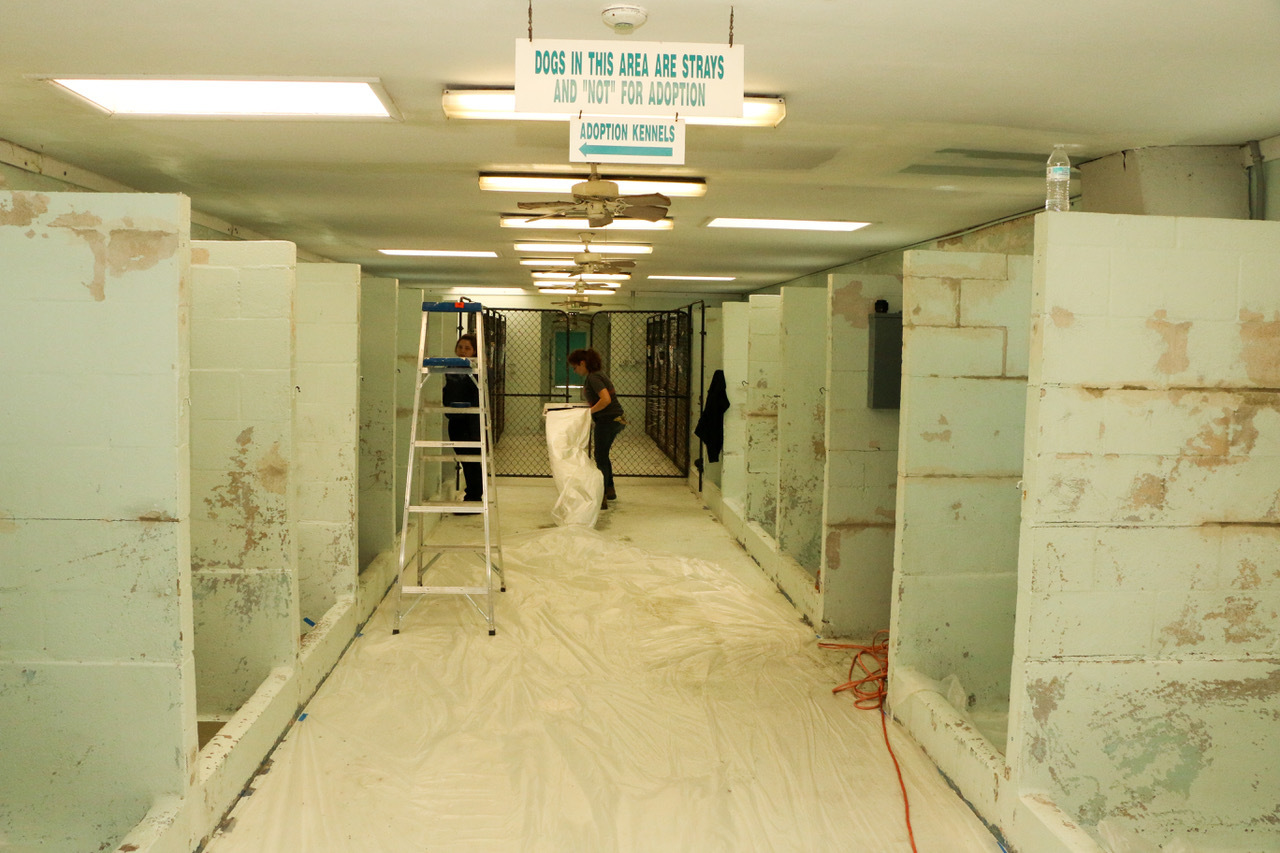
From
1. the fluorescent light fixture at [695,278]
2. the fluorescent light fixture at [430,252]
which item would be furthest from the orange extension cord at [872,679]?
the fluorescent light fixture at [695,278]

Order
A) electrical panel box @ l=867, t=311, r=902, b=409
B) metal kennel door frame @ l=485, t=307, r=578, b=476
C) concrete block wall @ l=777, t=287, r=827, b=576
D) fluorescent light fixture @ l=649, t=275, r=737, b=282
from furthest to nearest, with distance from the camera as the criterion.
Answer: metal kennel door frame @ l=485, t=307, r=578, b=476 → fluorescent light fixture @ l=649, t=275, r=737, b=282 → concrete block wall @ l=777, t=287, r=827, b=576 → electrical panel box @ l=867, t=311, r=902, b=409

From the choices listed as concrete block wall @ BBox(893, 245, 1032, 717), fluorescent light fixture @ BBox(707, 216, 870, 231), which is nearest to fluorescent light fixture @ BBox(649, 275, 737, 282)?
fluorescent light fixture @ BBox(707, 216, 870, 231)

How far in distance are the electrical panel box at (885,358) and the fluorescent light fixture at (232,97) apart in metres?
2.53

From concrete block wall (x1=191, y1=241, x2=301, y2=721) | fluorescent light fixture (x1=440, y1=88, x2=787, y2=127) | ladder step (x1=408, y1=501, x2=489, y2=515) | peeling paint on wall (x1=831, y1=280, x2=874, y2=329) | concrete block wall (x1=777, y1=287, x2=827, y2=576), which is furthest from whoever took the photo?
concrete block wall (x1=777, y1=287, x2=827, y2=576)

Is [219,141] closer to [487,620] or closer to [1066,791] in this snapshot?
[487,620]

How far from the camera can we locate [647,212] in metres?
4.16

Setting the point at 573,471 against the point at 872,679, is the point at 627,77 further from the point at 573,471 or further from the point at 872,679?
the point at 573,471

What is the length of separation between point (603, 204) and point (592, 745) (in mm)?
2271

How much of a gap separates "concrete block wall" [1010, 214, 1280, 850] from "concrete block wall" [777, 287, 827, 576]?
9.41 ft

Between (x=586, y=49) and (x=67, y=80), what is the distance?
208cm

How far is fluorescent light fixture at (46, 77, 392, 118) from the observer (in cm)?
321

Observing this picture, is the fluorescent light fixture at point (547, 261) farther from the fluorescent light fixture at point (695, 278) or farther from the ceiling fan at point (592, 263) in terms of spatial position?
the fluorescent light fixture at point (695, 278)

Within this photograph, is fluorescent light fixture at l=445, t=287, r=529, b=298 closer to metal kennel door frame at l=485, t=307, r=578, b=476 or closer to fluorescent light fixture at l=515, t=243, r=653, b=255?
metal kennel door frame at l=485, t=307, r=578, b=476

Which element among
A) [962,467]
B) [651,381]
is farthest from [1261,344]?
[651,381]
